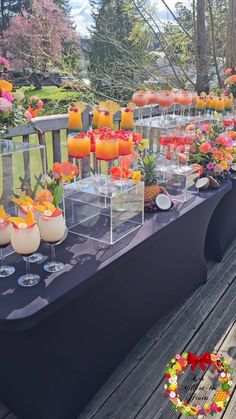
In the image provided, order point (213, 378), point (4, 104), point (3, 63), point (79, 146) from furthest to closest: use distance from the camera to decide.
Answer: point (213, 378) → point (79, 146) → point (3, 63) → point (4, 104)

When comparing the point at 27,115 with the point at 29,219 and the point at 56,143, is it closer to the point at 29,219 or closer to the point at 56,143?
the point at 29,219

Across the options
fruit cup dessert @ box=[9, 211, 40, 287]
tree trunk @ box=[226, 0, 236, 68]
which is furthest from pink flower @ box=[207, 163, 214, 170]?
tree trunk @ box=[226, 0, 236, 68]

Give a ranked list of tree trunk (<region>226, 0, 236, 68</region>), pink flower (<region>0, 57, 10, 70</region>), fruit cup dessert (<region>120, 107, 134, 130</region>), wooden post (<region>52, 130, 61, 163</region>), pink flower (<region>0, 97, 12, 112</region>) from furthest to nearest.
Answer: tree trunk (<region>226, 0, 236, 68</region>) < wooden post (<region>52, 130, 61, 163</region>) < fruit cup dessert (<region>120, 107, 134, 130</region>) < pink flower (<region>0, 57, 10, 70</region>) < pink flower (<region>0, 97, 12, 112</region>)

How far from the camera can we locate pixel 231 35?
533 cm

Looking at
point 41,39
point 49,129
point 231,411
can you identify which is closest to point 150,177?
point 231,411

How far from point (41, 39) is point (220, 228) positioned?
6541mm

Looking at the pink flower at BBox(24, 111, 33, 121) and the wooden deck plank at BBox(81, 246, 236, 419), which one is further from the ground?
the pink flower at BBox(24, 111, 33, 121)

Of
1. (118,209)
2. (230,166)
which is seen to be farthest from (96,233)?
(230,166)

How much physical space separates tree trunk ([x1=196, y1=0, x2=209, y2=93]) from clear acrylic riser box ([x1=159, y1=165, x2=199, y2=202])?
483 centimetres

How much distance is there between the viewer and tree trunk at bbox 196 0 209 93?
6094 millimetres

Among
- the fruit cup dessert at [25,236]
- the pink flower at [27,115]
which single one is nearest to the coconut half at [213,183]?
the pink flower at [27,115]

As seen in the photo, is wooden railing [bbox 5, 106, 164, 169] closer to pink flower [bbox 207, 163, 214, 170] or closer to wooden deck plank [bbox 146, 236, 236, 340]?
pink flower [bbox 207, 163, 214, 170]

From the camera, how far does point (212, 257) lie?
117 inches

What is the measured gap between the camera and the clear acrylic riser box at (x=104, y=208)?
1.66m
